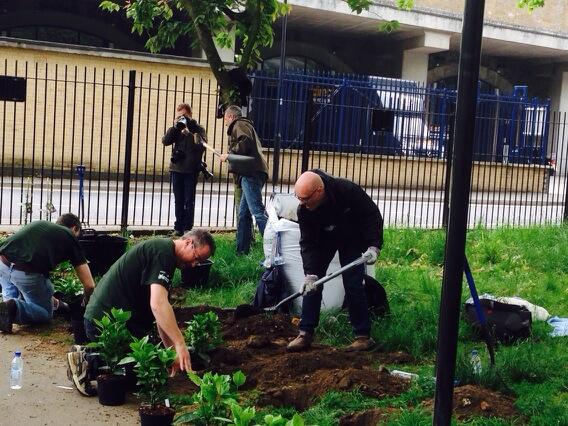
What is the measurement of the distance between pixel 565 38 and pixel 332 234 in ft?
79.9

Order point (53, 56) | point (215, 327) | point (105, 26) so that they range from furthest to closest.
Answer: point (105, 26), point (53, 56), point (215, 327)

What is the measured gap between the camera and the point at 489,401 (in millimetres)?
5273

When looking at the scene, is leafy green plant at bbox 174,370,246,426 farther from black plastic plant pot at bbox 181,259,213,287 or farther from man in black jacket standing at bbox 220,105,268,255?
man in black jacket standing at bbox 220,105,268,255

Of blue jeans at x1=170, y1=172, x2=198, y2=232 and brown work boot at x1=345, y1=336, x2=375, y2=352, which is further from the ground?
blue jeans at x1=170, y1=172, x2=198, y2=232

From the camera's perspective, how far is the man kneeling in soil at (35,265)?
23.3 ft

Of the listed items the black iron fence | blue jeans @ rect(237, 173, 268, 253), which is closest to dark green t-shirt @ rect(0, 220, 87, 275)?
blue jeans @ rect(237, 173, 268, 253)

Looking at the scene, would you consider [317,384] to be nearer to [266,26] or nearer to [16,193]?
[266,26]

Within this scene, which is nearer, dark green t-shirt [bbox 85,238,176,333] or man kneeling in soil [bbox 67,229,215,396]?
man kneeling in soil [bbox 67,229,215,396]

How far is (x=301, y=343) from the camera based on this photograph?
6.73 metres

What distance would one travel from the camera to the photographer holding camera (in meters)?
11.1

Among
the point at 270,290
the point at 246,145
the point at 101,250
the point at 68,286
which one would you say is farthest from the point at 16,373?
the point at 246,145

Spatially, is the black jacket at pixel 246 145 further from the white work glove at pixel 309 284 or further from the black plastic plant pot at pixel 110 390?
the black plastic plant pot at pixel 110 390

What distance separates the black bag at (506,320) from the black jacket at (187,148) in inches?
201

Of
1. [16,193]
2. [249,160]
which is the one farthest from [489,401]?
[16,193]
